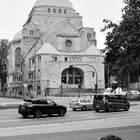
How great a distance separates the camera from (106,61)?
20625 millimetres

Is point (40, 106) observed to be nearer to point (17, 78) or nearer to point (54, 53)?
point (54, 53)

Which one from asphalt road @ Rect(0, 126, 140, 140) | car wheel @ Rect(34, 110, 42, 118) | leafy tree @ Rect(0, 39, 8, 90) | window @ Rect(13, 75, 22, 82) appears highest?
leafy tree @ Rect(0, 39, 8, 90)

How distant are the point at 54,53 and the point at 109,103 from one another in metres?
56.1

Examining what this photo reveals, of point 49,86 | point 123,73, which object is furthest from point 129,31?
point 49,86

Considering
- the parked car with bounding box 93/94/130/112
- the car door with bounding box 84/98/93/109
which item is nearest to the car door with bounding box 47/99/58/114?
the parked car with bounding box 93/94/130/112

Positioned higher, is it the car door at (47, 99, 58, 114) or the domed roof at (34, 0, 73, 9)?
the domed roof at (34, 0, 73, 9)

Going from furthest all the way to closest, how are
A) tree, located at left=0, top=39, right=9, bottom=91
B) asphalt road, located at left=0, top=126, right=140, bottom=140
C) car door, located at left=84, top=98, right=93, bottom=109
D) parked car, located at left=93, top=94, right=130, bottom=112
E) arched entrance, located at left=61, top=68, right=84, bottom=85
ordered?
tree, located at left=0, top=39, right=9, bottom=91, arched entrance, located at left=61, top=68, right=84, bottom=85, car door, located at left=84, top=98, right=93, bottom=109, parked car, located at left=93, top=94, right=130, bottom=112, asphalt road, located at left=0, top=126, right=140, bottom=140

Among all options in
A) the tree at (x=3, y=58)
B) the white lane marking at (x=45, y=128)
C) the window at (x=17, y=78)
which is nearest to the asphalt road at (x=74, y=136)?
the white lane marking at (x=45, y=128)

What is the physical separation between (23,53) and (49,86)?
1968 centimetres

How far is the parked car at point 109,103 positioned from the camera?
32.8m

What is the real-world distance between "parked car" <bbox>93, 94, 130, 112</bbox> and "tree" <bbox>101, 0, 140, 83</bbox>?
12954mm

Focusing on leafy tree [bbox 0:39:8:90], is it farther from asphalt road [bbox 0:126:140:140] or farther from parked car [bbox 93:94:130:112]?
asphalt road [bbox 0:126:140:140]

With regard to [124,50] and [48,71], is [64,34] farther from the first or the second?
[124,50]

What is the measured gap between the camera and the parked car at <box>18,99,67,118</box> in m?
25.6
